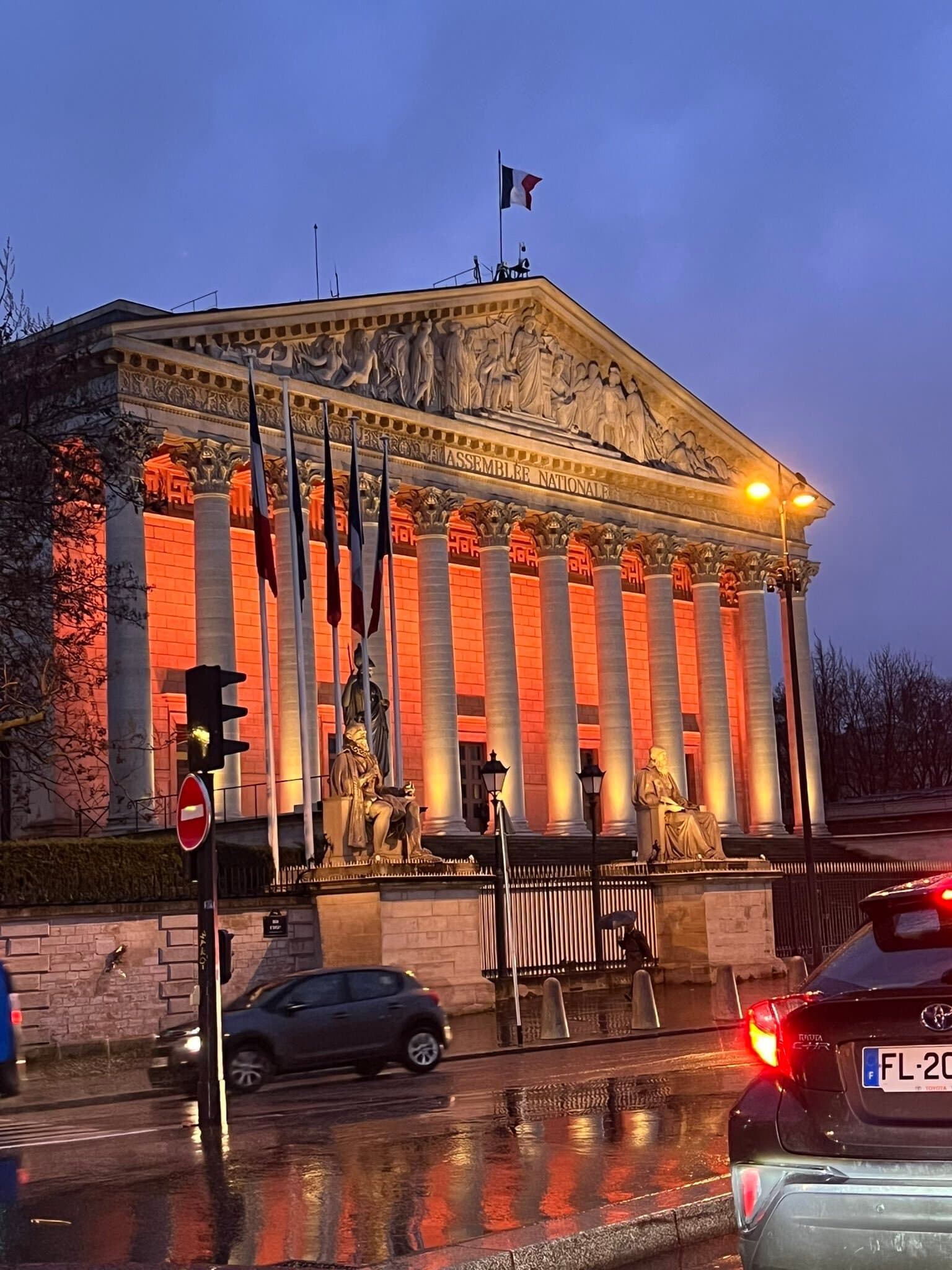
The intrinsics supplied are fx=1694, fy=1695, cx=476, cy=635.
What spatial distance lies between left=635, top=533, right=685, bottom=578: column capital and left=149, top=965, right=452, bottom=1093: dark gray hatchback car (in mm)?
37424

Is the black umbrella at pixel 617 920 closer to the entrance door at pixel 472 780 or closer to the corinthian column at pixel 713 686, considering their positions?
the entrance door at pixel 472 780

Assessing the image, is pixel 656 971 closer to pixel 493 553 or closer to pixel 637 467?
pixel 493 553

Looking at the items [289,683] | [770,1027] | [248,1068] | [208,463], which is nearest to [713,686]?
[289,683]

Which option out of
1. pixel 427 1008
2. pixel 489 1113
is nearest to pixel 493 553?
pixel 427 1008

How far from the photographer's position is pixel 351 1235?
8062mm

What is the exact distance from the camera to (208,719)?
14.2 metres

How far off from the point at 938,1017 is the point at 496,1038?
21182 millimetres

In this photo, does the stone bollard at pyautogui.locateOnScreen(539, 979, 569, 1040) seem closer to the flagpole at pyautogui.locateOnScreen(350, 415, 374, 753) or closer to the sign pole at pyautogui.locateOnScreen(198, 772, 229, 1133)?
the flagpole at pyautogui.locateOnScreen(350, 415, 374, 753)

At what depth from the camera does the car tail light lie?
5.68 meters

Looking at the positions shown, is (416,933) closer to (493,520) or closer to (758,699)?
(493,520)

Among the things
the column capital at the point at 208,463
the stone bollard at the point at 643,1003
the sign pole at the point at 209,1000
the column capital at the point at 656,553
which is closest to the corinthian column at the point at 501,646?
the column capital at the point at 656,553

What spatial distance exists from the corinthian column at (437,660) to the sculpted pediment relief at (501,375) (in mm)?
3102

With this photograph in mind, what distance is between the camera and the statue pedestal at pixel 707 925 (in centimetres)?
3588

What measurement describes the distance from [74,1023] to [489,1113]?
11.9 metres
